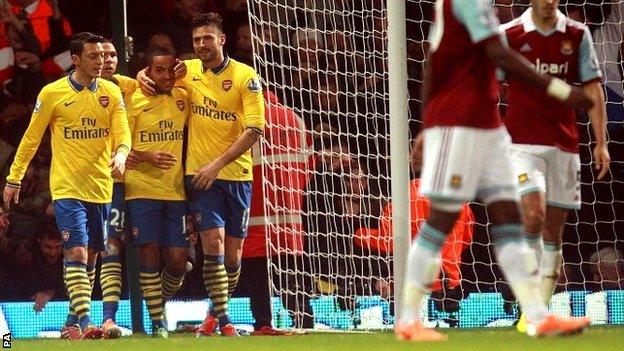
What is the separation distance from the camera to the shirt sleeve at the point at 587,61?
25.6 feet

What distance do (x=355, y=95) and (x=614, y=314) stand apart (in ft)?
8.06

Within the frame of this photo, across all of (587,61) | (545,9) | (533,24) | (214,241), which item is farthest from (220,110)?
(587,61)

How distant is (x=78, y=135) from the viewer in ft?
30.2

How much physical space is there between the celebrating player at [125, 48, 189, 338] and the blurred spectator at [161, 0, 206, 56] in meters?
1.63

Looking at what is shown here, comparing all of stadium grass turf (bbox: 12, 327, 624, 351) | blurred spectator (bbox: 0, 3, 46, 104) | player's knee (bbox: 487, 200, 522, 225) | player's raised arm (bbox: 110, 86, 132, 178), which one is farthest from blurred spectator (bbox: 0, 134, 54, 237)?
player's knee (bbox: 487, 200, 522, 225)

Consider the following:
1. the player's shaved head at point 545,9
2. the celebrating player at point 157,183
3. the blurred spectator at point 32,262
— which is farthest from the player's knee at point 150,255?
the player's shaved head at point 545,9

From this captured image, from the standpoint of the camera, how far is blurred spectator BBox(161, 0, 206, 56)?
11297 mm

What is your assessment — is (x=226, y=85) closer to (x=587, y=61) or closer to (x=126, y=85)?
(x=126, y=85)

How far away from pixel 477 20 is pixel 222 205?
3.67 metres

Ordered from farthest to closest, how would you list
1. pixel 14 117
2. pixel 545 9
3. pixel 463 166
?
pixel 14 117, pixel 545 9, pixel 463 166

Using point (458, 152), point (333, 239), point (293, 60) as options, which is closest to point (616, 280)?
point (333, 239)

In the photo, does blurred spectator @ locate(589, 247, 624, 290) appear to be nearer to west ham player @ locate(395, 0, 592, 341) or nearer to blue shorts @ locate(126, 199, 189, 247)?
blue shorts @ locate(126, 199, 189, 247)

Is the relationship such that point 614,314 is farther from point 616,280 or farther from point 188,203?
point 188,203

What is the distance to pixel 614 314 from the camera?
34.6ft
